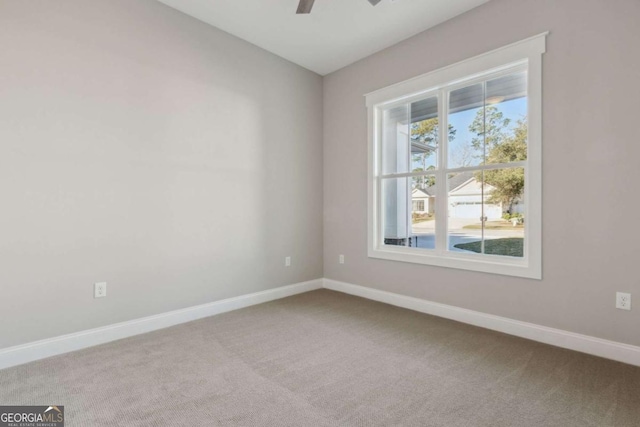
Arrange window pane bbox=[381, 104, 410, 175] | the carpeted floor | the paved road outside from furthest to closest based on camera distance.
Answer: window pane bbox=[381, 104, 410, 175] < the paved road outside < the carpeted floor

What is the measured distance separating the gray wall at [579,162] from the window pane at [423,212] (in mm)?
489

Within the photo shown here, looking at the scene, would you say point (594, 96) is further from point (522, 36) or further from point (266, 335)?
point (266, 335)

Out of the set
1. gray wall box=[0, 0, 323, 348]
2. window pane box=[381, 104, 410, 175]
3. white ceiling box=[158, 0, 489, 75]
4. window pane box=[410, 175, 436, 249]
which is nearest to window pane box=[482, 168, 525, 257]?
window pane box=[410, 175, 436, 249]

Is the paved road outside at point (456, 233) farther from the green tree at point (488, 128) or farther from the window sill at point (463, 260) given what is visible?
the green tree at point (488, 128)

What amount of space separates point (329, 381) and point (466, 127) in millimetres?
2657

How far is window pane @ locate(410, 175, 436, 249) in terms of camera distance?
342cm

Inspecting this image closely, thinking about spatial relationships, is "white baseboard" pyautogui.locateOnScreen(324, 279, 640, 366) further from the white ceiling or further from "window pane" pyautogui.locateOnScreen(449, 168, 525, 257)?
the white ceiling

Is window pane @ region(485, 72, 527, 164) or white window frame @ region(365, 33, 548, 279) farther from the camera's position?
window pane @ region(485, 72, 527, 164)

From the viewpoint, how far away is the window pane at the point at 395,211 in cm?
368

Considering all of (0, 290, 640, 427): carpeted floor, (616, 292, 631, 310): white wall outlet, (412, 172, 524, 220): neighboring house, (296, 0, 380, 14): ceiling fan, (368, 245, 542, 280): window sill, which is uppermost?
(296, 0, 380, 14): ceiling fan

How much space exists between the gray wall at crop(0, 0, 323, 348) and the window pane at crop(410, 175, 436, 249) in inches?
60.7

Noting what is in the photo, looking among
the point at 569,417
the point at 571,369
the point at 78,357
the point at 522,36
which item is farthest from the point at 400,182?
the point at 78,357

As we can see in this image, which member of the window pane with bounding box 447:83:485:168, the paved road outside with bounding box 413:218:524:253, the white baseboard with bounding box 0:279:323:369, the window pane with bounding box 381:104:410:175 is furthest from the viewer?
the window pane with bounding box 381:104:410:175

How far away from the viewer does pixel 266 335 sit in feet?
8.92
